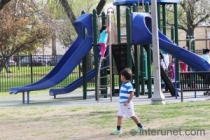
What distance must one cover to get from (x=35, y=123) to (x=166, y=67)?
937cm

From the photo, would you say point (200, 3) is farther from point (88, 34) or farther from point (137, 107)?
point (137, 107)

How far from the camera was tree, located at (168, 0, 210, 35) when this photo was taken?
134 ft

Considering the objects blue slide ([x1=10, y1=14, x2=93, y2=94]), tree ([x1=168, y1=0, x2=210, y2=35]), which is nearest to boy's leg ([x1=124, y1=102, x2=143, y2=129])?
blue slide ([x1=10, y1=14, x2=93, y2=94])

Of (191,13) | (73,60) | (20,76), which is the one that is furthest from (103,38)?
(191,13)

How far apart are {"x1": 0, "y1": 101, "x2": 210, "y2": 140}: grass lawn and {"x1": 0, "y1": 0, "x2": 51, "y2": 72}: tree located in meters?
21.7

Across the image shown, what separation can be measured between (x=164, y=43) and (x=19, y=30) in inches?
845

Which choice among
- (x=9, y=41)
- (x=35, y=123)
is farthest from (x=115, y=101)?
(x=9, y=41)

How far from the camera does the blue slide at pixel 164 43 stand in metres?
18.5

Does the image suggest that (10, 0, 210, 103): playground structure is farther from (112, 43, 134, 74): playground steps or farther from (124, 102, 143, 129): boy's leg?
(124, 102, 143, 129): boy's leg

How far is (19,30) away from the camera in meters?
38.4

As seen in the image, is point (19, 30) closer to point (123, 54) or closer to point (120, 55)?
point (120, 55)

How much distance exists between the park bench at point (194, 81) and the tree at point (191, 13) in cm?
2323

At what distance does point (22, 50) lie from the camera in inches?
1602

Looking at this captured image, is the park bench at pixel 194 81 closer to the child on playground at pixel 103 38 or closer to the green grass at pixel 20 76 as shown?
the child on playground at pixel 103 38
